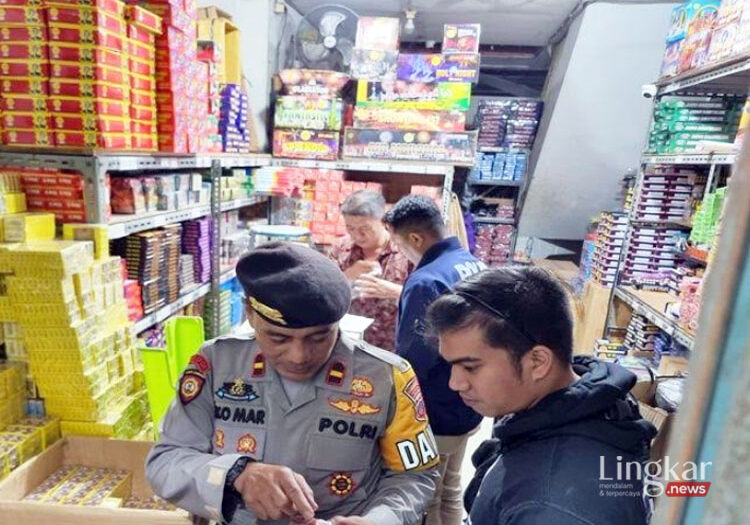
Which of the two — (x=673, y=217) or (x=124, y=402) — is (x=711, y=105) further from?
(x=124, y=402)

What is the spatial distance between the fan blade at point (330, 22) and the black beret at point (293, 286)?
4461mm

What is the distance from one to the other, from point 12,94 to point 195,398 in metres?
1.80

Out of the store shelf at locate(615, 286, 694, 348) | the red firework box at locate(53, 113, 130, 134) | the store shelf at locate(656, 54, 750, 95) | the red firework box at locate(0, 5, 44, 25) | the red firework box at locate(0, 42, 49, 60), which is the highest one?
the store shelf at locate(656, 54, 750, 95)

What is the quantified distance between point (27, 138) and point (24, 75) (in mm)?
272

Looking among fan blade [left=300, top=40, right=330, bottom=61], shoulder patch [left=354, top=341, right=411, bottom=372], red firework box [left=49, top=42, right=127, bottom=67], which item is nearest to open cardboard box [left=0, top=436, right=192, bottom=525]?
shoulder patch [left=354, top=341, right=411, bottom=372]

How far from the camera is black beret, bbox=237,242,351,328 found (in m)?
1.17

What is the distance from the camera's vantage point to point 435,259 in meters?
2.25

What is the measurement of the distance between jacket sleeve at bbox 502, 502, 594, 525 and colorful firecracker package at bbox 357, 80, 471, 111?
420 cm

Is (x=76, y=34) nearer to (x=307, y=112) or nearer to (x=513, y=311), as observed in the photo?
(x=513, y=311)

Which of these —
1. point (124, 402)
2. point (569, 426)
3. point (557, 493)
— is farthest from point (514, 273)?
point (124, 402)

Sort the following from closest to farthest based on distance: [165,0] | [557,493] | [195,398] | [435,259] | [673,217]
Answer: [557,493], [195,398], [435,259], [165,0], [673,217]

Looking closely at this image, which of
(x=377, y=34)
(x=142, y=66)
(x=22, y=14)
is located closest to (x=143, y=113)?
(x=142, y=66)

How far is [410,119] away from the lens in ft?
15.2

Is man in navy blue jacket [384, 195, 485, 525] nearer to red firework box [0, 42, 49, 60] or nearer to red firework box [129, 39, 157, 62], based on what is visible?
red firework box [129, 39, 157, 62]
